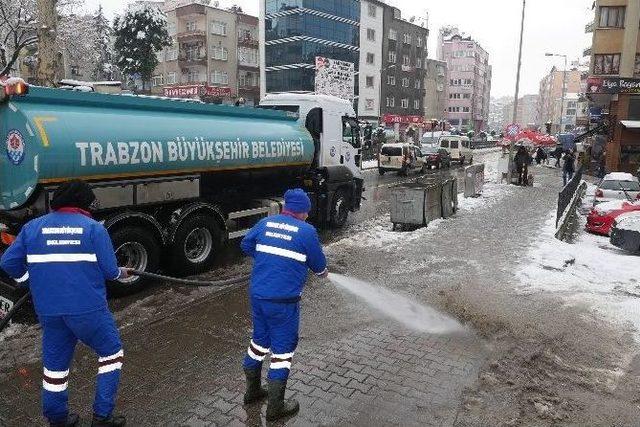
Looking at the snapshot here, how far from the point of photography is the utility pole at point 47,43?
45.8 ft

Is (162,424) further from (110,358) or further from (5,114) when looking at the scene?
(5,114)

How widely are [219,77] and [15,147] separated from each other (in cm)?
4994

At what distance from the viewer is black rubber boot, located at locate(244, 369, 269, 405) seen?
4.50 meters

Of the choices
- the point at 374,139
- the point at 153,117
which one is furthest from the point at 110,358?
the point at 374,139

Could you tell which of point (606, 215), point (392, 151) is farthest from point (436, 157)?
point (606, 215)

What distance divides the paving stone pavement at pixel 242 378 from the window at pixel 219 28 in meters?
51.5

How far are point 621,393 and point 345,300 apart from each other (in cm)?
371

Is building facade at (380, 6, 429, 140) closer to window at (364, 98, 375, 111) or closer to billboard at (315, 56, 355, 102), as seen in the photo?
window at (364, 98, 375, 111)

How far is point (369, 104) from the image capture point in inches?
2320

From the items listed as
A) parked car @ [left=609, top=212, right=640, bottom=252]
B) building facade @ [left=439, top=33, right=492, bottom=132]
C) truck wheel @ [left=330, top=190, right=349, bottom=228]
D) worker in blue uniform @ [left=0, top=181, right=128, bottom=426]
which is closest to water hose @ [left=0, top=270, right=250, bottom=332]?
worker in blue uniform @ [left=0, top=181, right=128, bottom=426]

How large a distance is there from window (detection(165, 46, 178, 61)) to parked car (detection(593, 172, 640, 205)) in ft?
160

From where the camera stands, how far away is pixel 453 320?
Answer: 22.6 ft

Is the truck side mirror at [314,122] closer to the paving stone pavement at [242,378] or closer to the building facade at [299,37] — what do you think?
the paving stone pavement at [242,378]

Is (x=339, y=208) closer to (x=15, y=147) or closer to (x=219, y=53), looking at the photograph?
(x=15, y=147)
